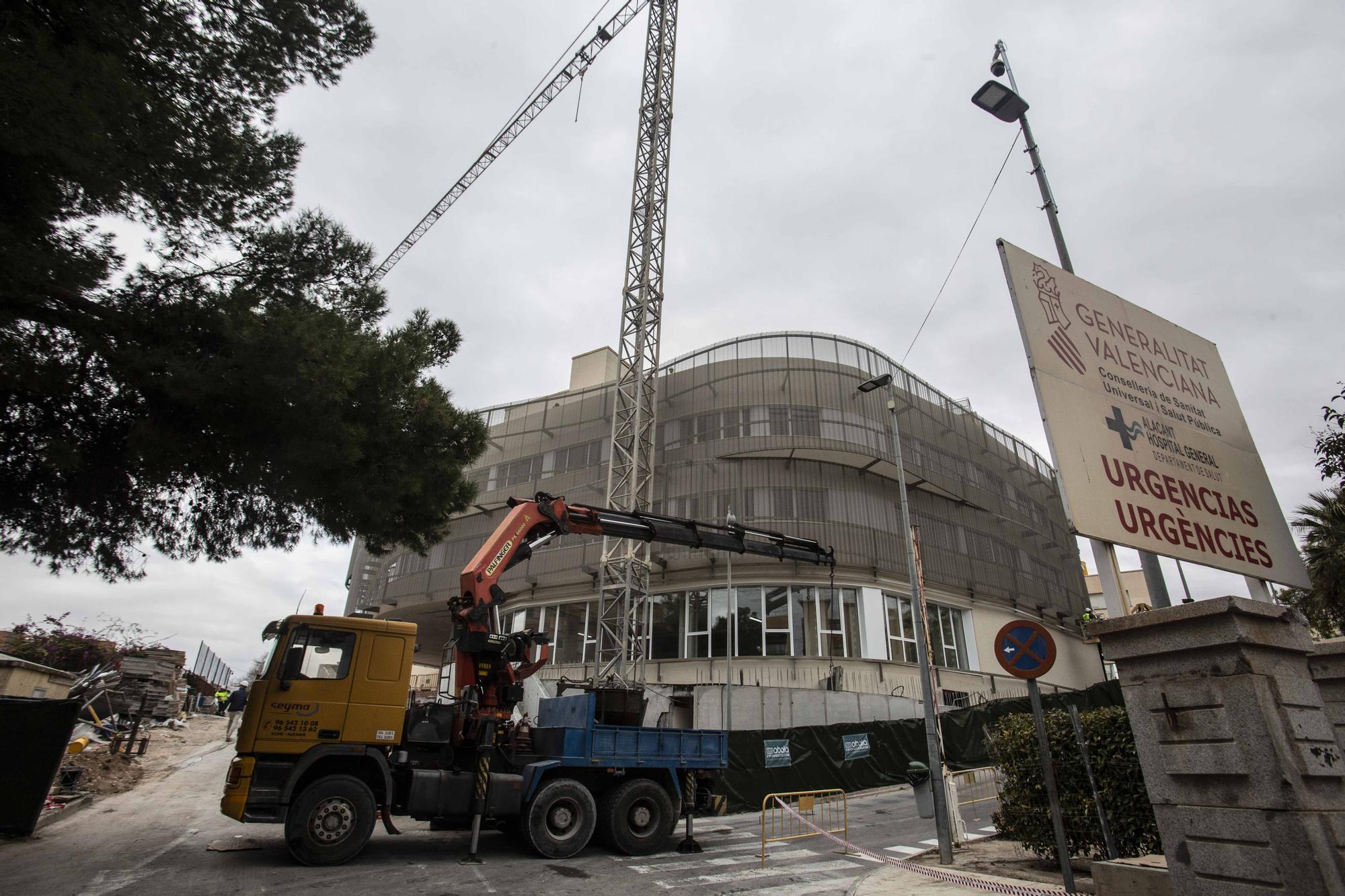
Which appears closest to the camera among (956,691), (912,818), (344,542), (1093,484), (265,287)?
(1093,484)

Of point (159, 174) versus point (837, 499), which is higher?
point (837, 499)

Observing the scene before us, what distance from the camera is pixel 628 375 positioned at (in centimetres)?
3259

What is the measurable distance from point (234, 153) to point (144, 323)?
2074 mm

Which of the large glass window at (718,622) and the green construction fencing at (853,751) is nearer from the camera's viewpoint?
the green construction fencing at (853,751)

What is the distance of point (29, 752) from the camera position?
8797 millimetres

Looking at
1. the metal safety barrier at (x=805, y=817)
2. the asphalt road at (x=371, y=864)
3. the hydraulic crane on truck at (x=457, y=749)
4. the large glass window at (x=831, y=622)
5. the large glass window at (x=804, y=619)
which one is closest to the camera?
the asphalt road at (x=371, y=864)

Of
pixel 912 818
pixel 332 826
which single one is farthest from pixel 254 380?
pixel 912 818

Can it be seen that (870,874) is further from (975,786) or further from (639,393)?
(639,393)

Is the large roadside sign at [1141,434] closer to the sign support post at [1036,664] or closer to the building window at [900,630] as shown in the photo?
the sign support post at [1036,664]

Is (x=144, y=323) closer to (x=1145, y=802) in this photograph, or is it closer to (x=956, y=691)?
(x=1145, y=802)

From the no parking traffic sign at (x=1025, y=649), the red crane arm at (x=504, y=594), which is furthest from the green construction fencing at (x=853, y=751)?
the no parking traffic sign at (x=1025, y=649)

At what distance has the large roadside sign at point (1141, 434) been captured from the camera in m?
5.03

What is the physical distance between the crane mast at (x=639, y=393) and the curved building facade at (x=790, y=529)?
1.25m

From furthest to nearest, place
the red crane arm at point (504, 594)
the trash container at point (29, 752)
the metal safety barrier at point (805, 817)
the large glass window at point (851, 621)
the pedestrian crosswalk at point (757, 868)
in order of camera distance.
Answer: the large glass window at point (851, 621), the metal safety barrier at point (805, 817), the red crane arm at point (504, 594), the trash container at point (29, 752), the pedestrian crosswalk at point (757, 868)
